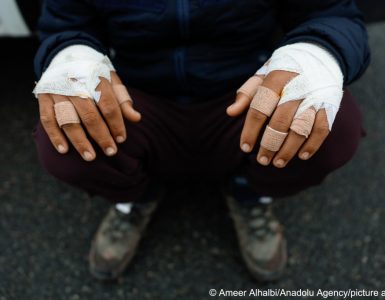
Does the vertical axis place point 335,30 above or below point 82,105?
above

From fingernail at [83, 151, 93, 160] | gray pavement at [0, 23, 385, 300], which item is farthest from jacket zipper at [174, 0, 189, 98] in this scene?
gray pavement at [0, 23, 385, 300]

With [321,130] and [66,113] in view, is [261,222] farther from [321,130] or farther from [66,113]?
[66,113]

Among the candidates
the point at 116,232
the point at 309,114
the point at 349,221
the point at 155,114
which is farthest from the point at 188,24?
the point at 349,221

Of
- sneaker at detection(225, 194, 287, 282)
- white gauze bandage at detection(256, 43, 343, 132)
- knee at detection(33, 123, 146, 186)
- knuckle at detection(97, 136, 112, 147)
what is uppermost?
white gauze bandage at detection(256, 43, 343, 132)

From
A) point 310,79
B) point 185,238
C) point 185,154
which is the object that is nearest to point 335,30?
point 310,79

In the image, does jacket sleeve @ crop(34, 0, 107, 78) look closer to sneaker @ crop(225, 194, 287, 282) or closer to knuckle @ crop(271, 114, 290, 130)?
knuckle @ crop(271, 114, 290, 130)

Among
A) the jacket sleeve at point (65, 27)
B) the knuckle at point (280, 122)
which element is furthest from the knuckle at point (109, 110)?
the knuckle at point (280, 122)

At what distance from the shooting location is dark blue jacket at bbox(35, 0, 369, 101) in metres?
0.85

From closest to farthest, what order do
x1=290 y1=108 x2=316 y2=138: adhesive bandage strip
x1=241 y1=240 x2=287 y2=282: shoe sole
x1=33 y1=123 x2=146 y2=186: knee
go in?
1. x1=290 y1=108 x2=316 y2=138: adhesive bandage strip
2. x1=33 y1=123 x2=146 y2=186: knee
3. x1=241 y1=240 x2=287 y2=282: shoe sole

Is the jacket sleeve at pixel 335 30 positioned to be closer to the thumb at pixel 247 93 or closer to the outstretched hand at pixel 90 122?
the thumb at pixel 247 93

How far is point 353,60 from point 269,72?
16 cm

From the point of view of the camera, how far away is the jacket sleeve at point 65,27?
2.79 ft

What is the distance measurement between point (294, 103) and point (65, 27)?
18.7 inches

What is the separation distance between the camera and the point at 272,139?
29.4 inches
